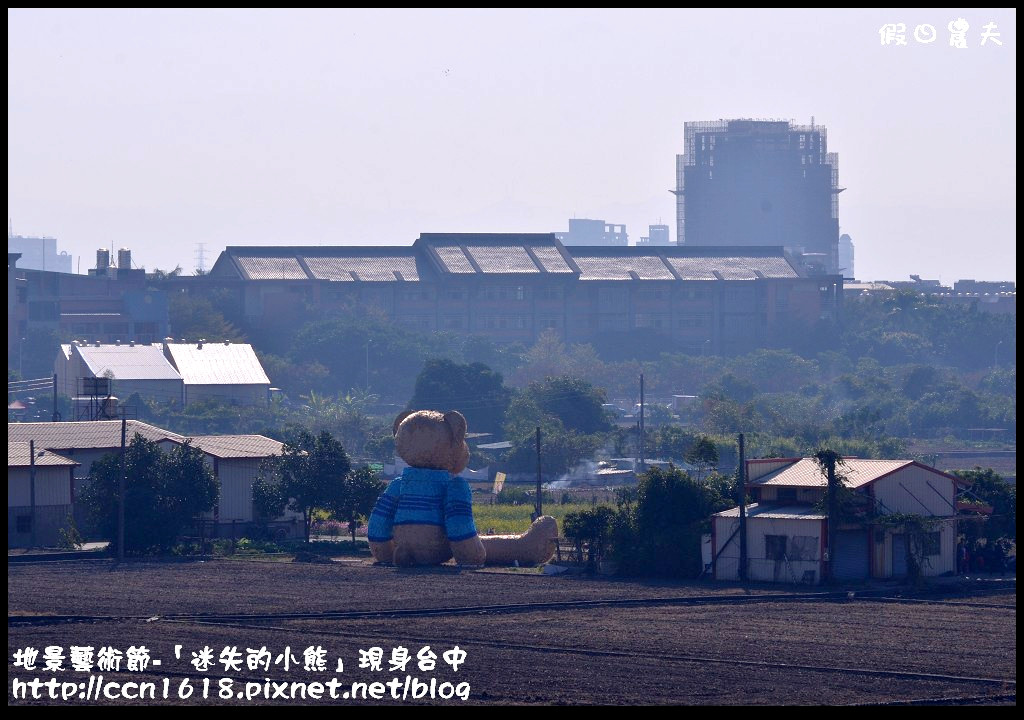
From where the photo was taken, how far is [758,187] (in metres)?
192

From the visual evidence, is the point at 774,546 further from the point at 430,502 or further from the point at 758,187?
the point at 758,187

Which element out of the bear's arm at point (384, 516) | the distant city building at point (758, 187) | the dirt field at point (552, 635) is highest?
the distant city building at point (758, 187)

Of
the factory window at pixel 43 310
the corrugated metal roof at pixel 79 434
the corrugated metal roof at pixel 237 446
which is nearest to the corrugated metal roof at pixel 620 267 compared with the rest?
the factory window at pixel 43 310

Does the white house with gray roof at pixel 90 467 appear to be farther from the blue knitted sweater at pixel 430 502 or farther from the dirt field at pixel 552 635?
the blue knitted sweater at pixel 430 502

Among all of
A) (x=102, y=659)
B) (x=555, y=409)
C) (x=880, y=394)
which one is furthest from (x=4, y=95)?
(x=880, y=394)

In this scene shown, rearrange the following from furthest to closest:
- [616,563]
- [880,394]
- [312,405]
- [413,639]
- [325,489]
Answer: [880,394] < [312,405] < [325,489] < [616,563] < [413,639]

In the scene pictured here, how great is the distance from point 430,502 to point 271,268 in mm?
78758

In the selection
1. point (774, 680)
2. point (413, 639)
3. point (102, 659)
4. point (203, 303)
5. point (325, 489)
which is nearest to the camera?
point (774, 680)

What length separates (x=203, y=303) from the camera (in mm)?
109312

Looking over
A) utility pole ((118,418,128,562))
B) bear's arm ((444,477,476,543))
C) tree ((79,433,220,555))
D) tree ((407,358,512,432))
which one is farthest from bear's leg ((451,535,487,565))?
tree ((407,358,512,432))

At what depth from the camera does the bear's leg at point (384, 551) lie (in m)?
39.2

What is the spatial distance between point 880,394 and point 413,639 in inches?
2877

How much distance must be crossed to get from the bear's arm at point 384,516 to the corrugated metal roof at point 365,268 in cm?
7665
